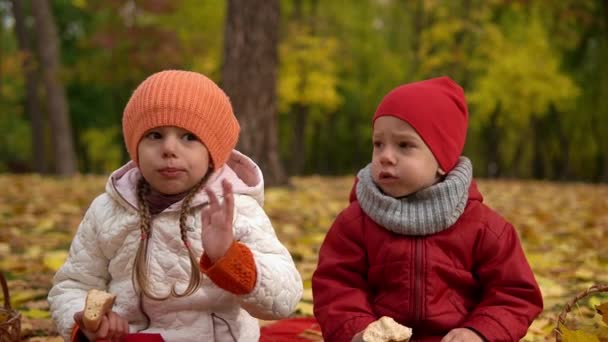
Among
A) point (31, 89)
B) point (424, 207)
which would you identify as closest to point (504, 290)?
point (424, 207)

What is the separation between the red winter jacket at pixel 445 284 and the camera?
235cm

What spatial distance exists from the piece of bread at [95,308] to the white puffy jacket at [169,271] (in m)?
0.19

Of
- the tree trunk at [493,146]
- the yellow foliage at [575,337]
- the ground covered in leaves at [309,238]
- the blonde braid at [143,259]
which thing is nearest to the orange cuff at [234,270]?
the blonde braid at [143,259]

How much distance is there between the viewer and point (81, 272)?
8.02 ft

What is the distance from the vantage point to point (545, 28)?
76.0 feet

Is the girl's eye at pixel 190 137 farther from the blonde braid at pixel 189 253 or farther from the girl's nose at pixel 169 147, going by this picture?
the blonde braid at pixel 189 253

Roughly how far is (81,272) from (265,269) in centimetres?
64

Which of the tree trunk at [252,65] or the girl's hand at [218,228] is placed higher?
the girl's hand at [218,228]

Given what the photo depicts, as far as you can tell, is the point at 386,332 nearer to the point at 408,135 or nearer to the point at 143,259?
the point at 408,135

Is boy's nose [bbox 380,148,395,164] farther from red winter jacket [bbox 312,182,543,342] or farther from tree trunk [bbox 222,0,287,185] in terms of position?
tree trunk [bbox 222,0,287,185]

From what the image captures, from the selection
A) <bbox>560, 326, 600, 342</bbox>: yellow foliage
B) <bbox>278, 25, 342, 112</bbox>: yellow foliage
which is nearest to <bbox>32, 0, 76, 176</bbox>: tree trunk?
<bbox>278, 25, 342, 112</bbox>: yellow foliage

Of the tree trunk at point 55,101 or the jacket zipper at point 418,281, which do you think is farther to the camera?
the tree trunk at point 55,101

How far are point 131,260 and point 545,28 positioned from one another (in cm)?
2277

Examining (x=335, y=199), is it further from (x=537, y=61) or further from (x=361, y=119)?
(x=361, y=119)
